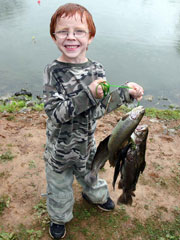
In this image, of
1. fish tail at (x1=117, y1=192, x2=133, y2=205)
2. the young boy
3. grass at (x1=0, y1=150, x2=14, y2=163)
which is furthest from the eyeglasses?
grass at (x1=0, y1=150, x2=14, y2=163)

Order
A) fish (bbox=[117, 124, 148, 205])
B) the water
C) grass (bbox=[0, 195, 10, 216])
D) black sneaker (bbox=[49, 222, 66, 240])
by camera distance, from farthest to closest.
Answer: the water < grass (bbox=[0, 195, 10, 216]) < black sneaker (bbox=[49, 222, 66, 240]) < fish (bbox=[117, 124, 148, 205])

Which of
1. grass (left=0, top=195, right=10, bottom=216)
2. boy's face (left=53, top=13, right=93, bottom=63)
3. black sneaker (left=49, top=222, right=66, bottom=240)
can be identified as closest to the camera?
boy's face (left=53, top=13, right=93, bottom=63)

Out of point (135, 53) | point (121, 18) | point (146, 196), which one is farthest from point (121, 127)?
point (121, 18)

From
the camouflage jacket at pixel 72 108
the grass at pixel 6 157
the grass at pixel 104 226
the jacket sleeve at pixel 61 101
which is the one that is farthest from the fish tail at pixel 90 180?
the grass at pixel 6 157

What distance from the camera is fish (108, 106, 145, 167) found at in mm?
1858

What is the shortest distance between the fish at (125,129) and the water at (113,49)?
6447 millimetres

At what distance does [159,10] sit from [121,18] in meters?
A: 5.19

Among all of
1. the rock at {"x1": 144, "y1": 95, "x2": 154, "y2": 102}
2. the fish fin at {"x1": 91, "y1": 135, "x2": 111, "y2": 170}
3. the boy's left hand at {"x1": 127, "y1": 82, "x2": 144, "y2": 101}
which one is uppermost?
the boy's left hand at {"x1": 127, "y1": 82, "x2": 144, "y2": 101}

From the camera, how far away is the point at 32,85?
9062mm

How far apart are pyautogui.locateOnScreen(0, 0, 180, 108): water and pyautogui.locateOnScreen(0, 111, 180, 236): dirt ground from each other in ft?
10.9

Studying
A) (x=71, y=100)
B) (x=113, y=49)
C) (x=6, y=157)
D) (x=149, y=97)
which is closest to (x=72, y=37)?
(x=71, y=100)

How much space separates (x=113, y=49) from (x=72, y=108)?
10301 millimetres

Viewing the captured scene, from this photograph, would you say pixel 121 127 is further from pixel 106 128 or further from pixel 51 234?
pixel 106 128

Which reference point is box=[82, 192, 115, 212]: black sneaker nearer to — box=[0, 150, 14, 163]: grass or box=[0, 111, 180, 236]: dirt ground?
box=[0, 111, 180, 236]: dirt ground
